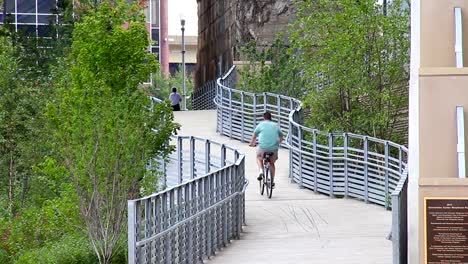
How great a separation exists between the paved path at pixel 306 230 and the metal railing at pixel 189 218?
0.31 m

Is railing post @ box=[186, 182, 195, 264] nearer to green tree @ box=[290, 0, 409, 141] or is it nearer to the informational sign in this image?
the informational sign

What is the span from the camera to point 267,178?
85.8 ft

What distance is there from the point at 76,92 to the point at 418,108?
878 cm

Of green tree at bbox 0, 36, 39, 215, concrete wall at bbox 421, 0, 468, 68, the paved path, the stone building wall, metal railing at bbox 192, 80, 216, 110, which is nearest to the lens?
concrete wall at bbox 421, 0, 468, 68

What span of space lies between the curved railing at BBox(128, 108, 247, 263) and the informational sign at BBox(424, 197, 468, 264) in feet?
11.0

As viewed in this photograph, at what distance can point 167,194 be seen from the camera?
1681 centimetres

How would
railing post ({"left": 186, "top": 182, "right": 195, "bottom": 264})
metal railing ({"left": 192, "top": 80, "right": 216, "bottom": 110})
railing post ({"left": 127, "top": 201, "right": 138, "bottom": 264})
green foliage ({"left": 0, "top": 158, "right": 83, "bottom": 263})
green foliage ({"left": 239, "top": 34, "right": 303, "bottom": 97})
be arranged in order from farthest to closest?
metal railing ({"left": 192, "top": 80, "right": 216, "bottom": 110}), green foliage ({"left": 239, "top": 34, "right": 303, "bottom": 97}), green foliage ({"left": 0, "top": 158, "right": 83, "bottom": 263}), railing post ({"left": 186, "top": 182, "right": 195, "bottom": 264}), railing post ({"left": 127, "top": 201, "right": 138, "bottom": 264})

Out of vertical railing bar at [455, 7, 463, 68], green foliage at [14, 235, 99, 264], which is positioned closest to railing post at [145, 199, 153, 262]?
green foliage at [14, 235, 99, 264]

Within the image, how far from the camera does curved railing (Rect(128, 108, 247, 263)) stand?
15961 millimetres

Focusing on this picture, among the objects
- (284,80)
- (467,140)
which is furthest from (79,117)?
(284,80)

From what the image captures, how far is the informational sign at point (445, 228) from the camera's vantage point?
13.6m

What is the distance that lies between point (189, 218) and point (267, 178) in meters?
8.38

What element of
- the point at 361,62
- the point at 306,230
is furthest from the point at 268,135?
the point at 361,62

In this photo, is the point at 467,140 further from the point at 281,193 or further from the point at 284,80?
the point at 284,80
